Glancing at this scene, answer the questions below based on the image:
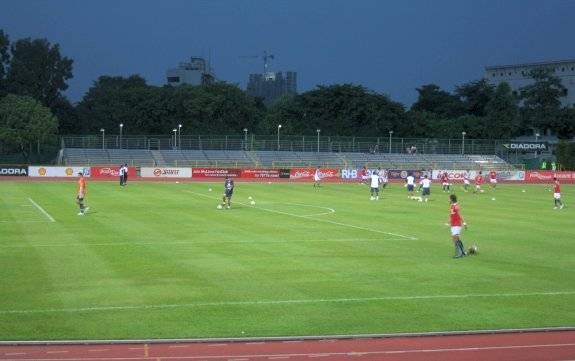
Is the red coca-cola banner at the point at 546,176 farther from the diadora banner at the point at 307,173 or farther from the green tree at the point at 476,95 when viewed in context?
the green tree at the point at 476,95

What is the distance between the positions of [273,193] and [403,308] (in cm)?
3974

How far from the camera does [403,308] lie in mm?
16094

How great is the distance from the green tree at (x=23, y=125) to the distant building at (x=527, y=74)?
96930mm

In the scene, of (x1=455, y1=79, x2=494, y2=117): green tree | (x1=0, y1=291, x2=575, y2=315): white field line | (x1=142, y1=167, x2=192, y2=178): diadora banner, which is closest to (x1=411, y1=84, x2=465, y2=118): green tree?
(x1=455, y1=79, x2=494, y2=117): green tree

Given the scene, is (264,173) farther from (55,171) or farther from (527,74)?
(527,74)

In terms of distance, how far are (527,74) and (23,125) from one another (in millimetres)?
101735

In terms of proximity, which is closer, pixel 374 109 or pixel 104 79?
pixel 374 109

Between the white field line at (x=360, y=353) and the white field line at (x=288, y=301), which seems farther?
the white field line at (x=288, y=301)

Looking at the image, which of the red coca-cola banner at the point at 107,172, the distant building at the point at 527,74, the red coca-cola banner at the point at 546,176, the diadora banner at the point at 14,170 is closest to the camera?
the diadora banner at the point at 14,170

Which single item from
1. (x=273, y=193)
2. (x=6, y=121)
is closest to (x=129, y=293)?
(x=273, y=193)

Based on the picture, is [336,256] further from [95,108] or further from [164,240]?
[95,108]

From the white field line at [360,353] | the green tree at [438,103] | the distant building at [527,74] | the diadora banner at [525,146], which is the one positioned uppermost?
the distant building at [527,74]

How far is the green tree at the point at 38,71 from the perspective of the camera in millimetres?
113625

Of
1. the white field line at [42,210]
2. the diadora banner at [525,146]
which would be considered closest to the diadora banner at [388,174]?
the diadora banner at [525,146]
